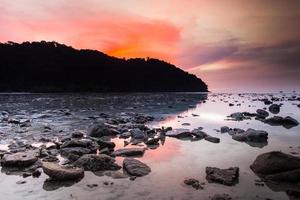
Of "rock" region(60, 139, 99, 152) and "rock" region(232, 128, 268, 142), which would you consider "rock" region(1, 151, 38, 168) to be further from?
"rock" region(232, 128, 268, 142)

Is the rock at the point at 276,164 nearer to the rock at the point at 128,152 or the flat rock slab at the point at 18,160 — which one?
the rock at the point at 128,152

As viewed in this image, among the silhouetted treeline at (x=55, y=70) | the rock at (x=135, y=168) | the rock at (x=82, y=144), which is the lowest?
the rock at (x=135, y=168)

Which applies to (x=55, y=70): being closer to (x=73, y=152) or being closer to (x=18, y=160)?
(x=73, y=152)

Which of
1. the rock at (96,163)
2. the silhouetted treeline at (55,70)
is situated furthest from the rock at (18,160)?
the silhouetted treeline at (55,70)

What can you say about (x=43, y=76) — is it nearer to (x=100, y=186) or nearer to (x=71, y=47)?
(x=71, y=47)

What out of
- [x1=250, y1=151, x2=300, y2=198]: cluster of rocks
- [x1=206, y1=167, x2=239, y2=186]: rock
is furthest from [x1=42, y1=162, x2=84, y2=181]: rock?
[x1=250, y1=151, x2=300, y2=198]: cluster of rocks

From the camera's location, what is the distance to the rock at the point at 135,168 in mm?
10375

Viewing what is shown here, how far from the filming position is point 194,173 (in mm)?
10602

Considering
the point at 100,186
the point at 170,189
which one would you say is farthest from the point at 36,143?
the point at 170,189

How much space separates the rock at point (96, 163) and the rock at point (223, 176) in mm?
3015

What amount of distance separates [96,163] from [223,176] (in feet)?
13.3

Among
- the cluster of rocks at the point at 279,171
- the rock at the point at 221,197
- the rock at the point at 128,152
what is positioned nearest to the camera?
the rock at the point at 221,197

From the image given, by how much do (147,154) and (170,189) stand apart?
4262 millimetres

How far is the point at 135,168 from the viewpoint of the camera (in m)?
10.6
